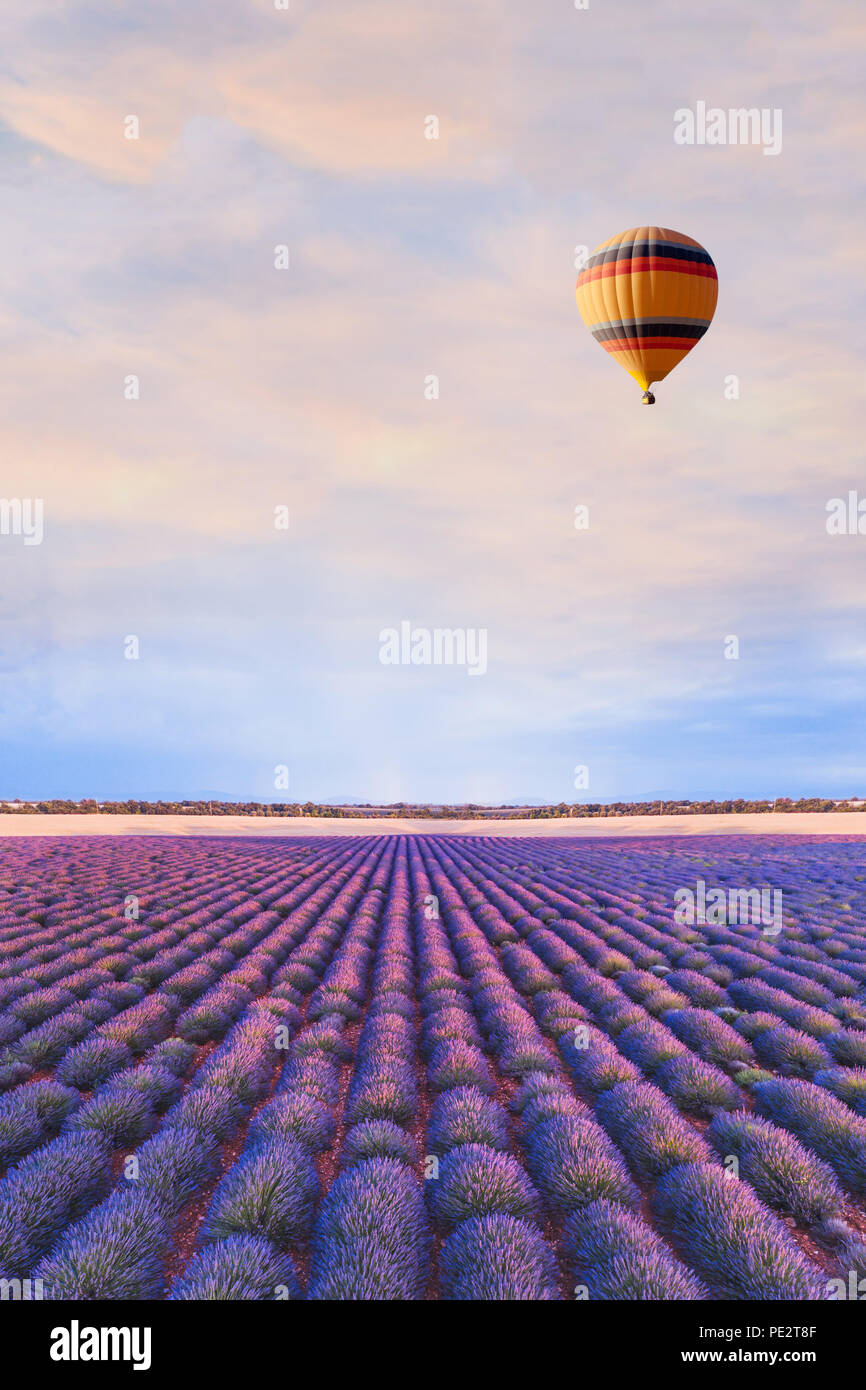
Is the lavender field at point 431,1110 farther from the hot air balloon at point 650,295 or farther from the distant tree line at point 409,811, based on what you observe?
the distant tree line at point 409,811

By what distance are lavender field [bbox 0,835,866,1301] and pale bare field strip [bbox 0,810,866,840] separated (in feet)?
136

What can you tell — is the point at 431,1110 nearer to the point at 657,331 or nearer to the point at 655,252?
the point at 657,331

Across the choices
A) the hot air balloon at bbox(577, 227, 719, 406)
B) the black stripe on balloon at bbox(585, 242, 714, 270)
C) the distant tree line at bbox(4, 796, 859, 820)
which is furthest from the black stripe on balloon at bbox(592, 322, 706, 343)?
the distant tree line at bbox(4, 796, 859, 820)

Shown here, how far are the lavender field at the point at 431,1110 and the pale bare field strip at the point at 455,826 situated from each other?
4147 cm

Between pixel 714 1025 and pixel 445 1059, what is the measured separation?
10.1 ft

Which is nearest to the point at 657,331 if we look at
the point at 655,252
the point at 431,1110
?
the point at 655,252

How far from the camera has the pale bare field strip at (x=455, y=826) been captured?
50750 millimetres

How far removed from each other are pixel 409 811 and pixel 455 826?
24914 mm

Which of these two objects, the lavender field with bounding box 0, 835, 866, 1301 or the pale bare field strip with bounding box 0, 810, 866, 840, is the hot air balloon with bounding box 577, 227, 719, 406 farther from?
the pale bare field strip with bounding box 0, 810, 866, 840

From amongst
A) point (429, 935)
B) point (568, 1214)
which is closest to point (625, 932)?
point (429, 935)

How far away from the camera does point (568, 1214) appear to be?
13.2ft

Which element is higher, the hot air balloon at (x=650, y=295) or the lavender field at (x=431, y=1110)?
the hot air balloon at (x=650, y=295)

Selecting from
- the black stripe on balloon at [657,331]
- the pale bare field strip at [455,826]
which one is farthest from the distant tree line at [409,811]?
the black stripe on balloon at [657,331]

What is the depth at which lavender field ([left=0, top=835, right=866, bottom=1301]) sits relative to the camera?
3.51 metres
